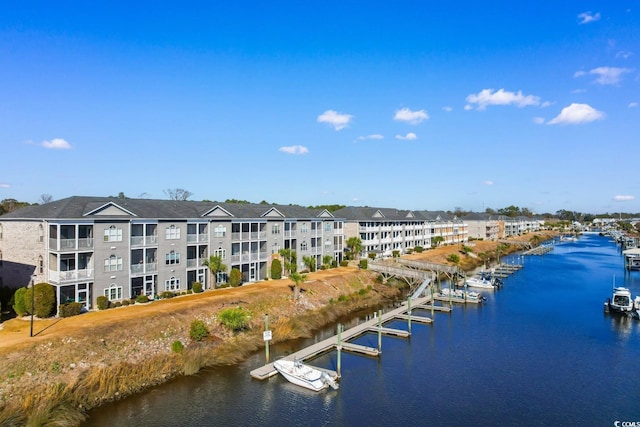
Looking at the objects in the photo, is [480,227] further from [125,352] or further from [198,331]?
[125,352]

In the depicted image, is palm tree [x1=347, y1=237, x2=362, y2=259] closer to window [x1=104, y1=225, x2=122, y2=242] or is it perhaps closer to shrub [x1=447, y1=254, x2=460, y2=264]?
shrub [x1=447, y1=254, x2=460, y2=264]

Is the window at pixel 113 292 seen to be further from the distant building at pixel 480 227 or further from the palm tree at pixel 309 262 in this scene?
the distant building at pixel 480 227

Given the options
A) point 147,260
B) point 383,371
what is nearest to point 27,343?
point 147,260

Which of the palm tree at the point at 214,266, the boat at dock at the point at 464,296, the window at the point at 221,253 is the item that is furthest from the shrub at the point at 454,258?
the palm tree at the point at 214,266

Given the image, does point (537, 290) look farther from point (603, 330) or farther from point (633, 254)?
point (633, 254)

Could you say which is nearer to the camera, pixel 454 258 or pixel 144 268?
pixel 144 268

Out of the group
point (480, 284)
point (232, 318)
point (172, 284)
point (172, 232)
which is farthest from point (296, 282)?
point (480, 284)
